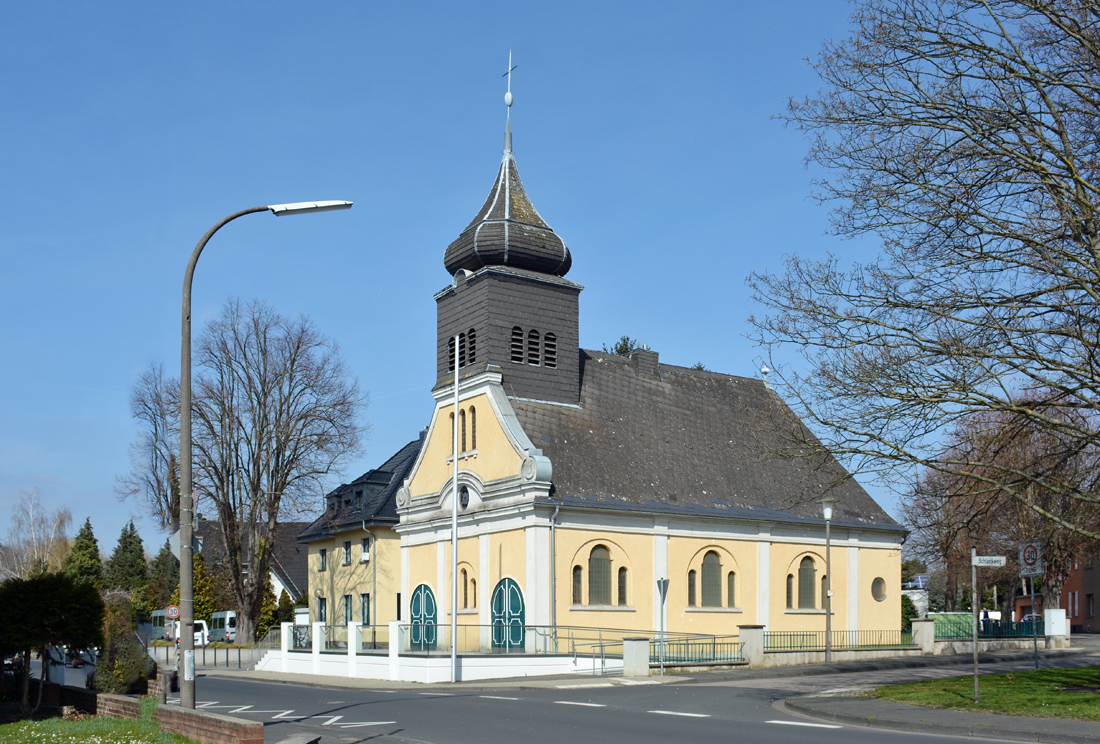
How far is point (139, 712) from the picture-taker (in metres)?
17.8

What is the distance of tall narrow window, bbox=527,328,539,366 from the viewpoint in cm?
3997

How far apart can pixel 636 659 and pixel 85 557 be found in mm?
56707

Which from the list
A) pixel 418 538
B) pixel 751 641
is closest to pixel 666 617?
pixel 751 641

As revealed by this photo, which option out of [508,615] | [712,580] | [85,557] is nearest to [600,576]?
[508,615]

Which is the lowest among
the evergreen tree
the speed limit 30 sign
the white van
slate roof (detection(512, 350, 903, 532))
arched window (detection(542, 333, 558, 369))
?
the white van

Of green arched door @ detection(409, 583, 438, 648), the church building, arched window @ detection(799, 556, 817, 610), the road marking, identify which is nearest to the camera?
the road marking

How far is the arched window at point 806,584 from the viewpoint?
42188 millimetres

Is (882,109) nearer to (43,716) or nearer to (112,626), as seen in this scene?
(43,716)

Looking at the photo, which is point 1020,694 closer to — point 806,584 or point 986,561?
point 986,561

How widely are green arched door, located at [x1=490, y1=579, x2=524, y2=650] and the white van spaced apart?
2149 cm

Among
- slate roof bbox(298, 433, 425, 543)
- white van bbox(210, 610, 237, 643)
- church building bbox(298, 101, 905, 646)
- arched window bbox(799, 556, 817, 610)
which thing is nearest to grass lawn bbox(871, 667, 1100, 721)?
church building bbox(298, 101, 905, 646)

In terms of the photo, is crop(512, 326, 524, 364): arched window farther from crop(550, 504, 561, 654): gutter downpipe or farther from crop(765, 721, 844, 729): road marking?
crop(765, 721, 844, 729): road marking

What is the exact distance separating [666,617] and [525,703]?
1711 cm

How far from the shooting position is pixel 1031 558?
2008 cm
